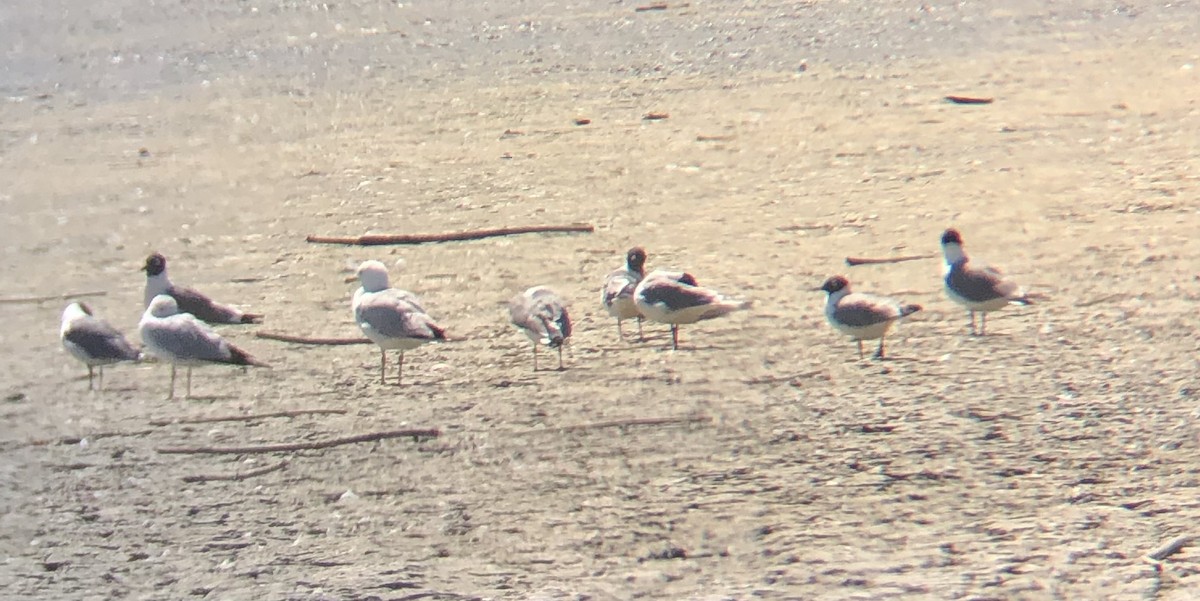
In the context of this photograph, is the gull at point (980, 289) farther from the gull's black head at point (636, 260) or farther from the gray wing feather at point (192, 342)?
the gray wing feather at point (192, 342)

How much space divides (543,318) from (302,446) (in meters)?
1.32

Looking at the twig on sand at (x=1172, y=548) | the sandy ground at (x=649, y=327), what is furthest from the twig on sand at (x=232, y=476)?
the twig on sand at (x=1172, y=548)

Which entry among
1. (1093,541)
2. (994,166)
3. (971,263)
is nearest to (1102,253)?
(971,263)

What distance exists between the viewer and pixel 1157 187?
11008 millimetres

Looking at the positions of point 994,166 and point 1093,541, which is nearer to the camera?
point 1093,541

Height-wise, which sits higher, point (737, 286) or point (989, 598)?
point (737, 286)

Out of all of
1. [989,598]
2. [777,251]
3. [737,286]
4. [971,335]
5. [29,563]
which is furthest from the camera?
[777,251]

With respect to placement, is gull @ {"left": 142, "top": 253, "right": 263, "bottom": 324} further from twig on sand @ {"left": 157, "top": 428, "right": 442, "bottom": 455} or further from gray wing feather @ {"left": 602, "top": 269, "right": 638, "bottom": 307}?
gray wing feather @ {"left": 602, "top": 269, "right": 638, "bottom": 307}

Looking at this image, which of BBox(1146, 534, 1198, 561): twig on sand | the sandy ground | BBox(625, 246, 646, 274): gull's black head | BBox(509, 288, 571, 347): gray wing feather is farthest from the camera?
BBox(625, 246, 646, 274): gull's black head

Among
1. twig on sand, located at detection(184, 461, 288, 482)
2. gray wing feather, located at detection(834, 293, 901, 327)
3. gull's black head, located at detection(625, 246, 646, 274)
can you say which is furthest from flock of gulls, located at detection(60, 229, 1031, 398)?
twig on sand, located at detection(184, 461, 288, 482)

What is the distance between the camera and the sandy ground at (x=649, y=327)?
6160 mm

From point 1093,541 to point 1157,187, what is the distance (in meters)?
5.54

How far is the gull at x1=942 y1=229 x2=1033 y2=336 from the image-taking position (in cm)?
816

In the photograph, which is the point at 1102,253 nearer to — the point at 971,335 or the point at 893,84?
the point at 971,335
